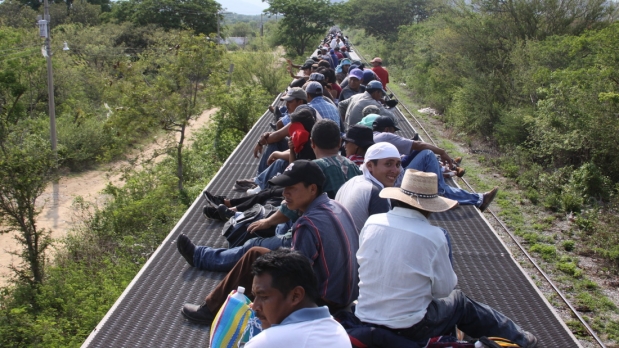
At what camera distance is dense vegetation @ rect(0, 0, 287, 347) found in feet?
27.7

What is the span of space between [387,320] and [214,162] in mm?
12328

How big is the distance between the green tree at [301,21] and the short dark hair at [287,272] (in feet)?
125

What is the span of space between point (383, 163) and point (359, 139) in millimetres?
807

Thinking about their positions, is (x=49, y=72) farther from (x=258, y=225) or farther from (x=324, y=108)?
(x=258, y=225)

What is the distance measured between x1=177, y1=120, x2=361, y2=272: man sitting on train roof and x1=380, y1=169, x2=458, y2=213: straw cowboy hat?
3.69 feet

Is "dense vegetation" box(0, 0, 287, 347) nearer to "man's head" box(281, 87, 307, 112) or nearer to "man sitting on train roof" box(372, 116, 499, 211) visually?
"man's head" box(281, 87, 307, 112)

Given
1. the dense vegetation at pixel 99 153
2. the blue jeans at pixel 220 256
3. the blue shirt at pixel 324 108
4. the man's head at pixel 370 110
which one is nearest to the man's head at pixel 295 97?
the blue shirt at pixel 324 108

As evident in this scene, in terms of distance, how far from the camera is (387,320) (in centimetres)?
325

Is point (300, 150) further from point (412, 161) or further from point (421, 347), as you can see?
point (421, 347)

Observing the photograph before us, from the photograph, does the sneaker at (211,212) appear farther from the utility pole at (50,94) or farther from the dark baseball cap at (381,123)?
the utility pole at (50,94)

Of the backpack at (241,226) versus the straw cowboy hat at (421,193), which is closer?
the straw cowboy hat at (421,193)

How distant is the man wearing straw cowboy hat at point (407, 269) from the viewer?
319 cm

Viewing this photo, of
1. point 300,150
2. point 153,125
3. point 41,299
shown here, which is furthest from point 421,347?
point 153,125

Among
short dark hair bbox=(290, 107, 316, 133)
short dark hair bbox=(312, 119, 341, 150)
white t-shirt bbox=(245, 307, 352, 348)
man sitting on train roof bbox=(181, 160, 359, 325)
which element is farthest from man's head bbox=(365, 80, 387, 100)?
white t-shirt bbox=(245, 307, 352, 348)
